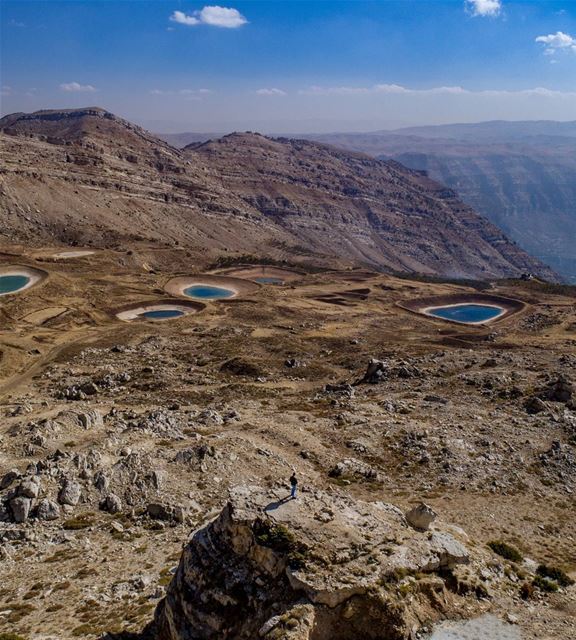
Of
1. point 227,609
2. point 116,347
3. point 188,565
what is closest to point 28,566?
point 188,565

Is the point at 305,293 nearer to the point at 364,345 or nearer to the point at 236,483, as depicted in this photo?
the point at 364,345

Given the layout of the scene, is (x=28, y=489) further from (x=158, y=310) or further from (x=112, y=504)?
(x=158, y=310)

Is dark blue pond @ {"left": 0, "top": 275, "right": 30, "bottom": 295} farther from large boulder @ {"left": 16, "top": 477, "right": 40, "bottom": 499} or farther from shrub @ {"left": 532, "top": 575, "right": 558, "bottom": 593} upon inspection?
shrub @ {"left": 532, "top": 575, "right": 558, "bottom": 593}

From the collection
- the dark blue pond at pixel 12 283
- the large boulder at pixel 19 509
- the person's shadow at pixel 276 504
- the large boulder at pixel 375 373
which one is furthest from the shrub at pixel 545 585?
the dark blue pond at pixel 12 283

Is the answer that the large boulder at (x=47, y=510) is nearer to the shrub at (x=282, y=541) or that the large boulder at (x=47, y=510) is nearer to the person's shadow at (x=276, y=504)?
the person's shadow at (x=276, y=504)

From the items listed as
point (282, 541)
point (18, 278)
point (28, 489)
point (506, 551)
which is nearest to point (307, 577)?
point (282, 541)

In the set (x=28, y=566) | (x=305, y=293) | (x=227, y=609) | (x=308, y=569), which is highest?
(x=308, y=569)
